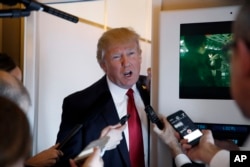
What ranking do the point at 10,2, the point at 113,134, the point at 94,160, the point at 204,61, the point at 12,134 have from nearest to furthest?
the point at 12,134, the point at 10,2, the point at 94,160, the point at 204,61, the point at 113,134

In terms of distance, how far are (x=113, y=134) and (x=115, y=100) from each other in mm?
150

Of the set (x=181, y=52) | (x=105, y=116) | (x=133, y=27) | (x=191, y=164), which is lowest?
(x=191, y=164)

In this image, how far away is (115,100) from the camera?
4.48 ft

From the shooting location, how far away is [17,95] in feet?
3.17

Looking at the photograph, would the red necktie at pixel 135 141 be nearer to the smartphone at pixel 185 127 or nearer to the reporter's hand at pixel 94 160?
the smartphone at pixel 185 127

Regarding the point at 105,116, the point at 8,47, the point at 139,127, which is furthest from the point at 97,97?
the point at 8,47

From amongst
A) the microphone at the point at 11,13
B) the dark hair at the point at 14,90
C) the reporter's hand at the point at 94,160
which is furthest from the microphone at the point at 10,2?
the reporter's hand at the point at 94,160

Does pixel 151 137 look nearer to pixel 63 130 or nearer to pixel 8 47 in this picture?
pixel 63 130

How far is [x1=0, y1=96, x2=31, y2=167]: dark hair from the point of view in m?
0.56

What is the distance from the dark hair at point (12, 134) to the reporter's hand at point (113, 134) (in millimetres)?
666

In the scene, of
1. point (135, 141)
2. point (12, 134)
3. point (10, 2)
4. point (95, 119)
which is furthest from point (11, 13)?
point (135, 141)

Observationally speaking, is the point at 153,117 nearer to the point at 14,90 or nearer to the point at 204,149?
the point at 204,149

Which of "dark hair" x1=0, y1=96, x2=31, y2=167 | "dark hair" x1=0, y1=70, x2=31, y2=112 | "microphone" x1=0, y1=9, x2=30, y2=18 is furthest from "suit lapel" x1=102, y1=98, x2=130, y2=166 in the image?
"dark hair" x1=0, y1=96, x2=31, y2=167

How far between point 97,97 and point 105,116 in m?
0.10
